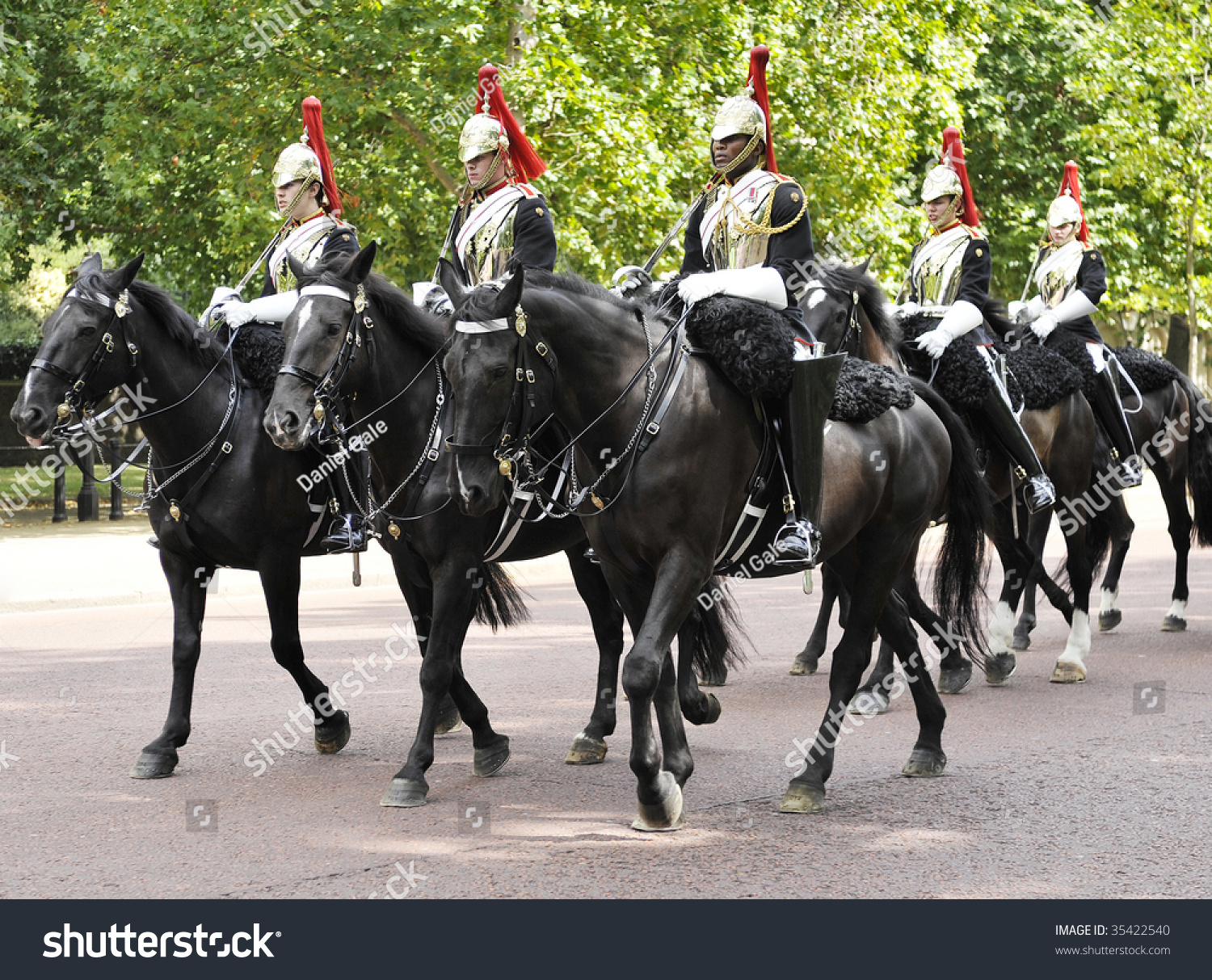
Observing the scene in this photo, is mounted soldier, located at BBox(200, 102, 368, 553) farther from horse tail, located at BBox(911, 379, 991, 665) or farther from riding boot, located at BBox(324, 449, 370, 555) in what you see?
horse tail, located at BBox(911, 379, 991, 665)

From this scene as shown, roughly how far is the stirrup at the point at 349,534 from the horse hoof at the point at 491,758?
1130 millimetres

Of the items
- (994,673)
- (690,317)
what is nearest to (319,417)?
(690,317)

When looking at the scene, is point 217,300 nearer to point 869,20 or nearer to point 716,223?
point 716,223

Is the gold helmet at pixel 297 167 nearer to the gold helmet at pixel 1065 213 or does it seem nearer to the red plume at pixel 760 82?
the red plume at pixel 760 82

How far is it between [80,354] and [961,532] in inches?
163

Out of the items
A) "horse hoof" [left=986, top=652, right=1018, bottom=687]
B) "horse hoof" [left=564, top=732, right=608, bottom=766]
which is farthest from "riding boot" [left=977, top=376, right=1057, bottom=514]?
"horse hoof" [left=564, top=732, right=608, bottom=766]

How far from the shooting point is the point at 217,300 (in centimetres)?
695

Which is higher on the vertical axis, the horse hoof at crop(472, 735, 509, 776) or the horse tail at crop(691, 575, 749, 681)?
the horse tail at crop(691, 575, 749, 681)

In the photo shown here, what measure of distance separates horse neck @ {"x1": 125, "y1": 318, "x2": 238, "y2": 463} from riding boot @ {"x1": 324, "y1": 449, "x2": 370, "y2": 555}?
62 cm

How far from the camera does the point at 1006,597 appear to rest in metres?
8.93

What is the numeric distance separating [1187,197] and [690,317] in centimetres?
2184

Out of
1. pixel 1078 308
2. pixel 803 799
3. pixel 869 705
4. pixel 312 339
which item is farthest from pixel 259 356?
pixel 1078 308

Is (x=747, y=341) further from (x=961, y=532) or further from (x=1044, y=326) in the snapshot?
(x=1044, y=326)

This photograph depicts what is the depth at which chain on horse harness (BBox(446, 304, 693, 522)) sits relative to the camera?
485 centimetres
